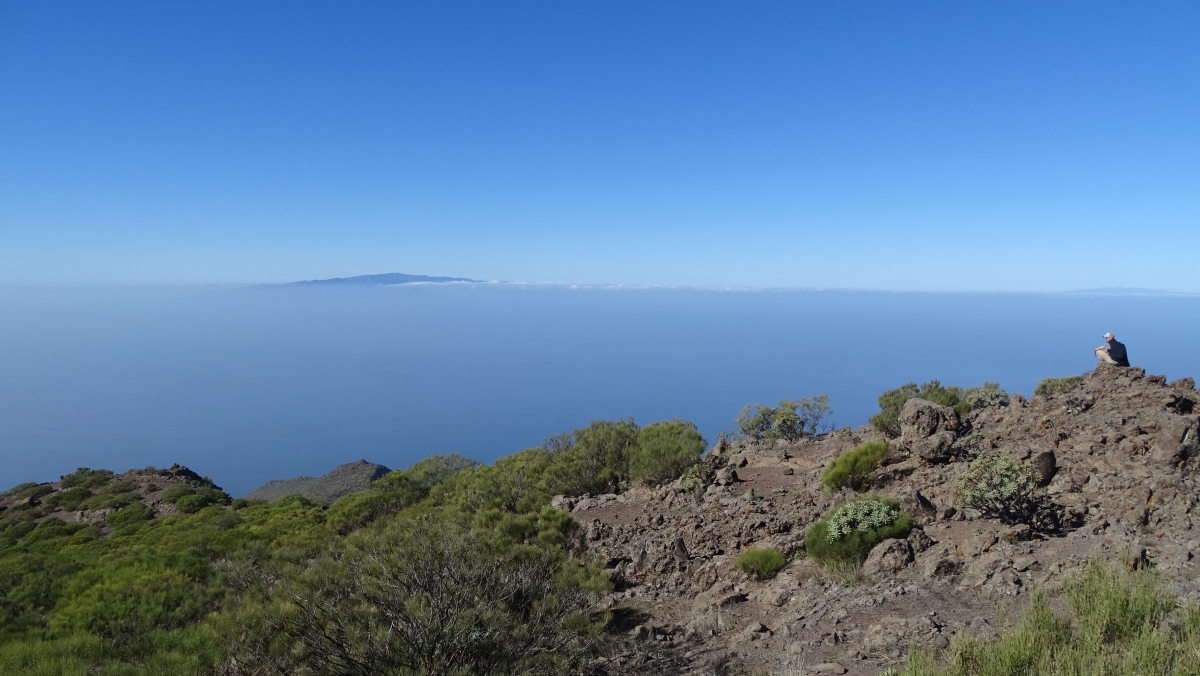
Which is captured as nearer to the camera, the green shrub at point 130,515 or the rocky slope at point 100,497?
the green shrub at point 130,515

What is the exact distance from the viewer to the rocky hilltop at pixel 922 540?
21.9 feet

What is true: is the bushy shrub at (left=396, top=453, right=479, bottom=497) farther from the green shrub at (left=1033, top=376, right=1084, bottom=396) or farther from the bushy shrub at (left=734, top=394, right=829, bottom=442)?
the green shrub at (left=1033, top=376, right=1084, bottom=396)

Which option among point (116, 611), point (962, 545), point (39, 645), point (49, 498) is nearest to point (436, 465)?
point (116, 611)

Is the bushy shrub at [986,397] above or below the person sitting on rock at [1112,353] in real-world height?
below

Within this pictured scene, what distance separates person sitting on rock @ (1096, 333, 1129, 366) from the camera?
13.9m

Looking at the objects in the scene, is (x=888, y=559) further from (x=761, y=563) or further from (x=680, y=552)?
(x=680, y=552)

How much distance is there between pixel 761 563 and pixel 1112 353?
12.0m

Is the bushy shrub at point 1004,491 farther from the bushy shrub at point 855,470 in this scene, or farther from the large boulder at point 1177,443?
the bushy shrub at point 855,470

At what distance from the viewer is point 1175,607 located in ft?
16.8

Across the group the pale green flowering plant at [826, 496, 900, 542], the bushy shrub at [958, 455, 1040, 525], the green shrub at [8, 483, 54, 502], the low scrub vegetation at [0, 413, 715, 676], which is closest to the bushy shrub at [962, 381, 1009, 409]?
the bushy shrub at [958, 455, 1040, 525]

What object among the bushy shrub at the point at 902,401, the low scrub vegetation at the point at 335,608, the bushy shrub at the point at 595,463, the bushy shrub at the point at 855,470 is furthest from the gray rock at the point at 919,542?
the bushy shrub at the point at 595,463

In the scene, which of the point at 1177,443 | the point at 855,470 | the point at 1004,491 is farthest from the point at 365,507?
the point at 1177,443

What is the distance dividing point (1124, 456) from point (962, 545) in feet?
13.6

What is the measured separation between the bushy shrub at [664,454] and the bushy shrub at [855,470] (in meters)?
5.75
